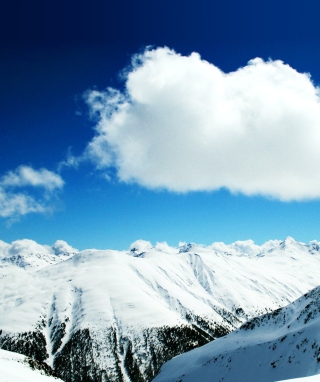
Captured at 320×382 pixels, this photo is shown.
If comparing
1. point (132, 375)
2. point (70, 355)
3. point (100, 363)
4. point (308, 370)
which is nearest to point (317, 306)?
point (308, 370)

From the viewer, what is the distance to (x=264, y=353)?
76.4 meters

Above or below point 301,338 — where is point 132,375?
below

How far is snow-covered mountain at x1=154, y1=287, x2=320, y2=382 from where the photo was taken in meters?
64.4

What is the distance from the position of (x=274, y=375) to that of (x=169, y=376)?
42575 millimetres

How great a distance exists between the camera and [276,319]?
9944 centimetres

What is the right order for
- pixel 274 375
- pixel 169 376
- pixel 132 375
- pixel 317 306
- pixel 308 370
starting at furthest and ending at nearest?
pixel 132 375 → pixel 169 376 → pixel 317 306 → pixel 274 375 → pixel 308 370

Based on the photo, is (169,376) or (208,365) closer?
(208,365)

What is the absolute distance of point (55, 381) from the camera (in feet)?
160

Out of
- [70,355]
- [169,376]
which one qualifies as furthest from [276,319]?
[70,355]

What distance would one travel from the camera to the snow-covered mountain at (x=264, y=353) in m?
64.4

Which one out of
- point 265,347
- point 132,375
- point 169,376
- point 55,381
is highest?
point 55,381

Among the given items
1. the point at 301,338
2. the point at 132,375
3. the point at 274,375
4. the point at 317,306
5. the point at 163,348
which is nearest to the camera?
the point at 274,375

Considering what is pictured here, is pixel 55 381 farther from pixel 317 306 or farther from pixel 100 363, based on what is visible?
pixel 100 363

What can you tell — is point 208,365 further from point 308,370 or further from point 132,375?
→ point 132,375
